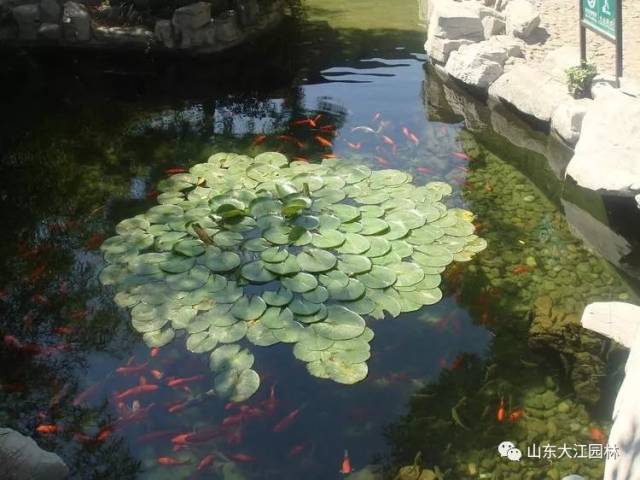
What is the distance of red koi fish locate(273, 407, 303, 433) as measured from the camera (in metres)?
3.42

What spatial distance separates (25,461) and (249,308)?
1497mm

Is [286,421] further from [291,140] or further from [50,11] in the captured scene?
[50,11]

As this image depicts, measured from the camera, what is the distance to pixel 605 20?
5648 millimetres

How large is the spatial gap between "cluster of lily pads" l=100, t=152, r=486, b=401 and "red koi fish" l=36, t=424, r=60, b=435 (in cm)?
71

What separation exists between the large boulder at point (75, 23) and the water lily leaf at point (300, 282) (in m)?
5.35

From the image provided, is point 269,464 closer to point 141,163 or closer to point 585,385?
point 585,385

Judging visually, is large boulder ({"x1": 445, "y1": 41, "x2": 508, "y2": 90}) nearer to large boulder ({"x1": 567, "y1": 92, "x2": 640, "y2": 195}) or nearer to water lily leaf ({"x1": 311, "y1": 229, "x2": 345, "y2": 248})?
large boulder ({"x1": 567, "y1": 92, "x2": 640, "y2": 195})

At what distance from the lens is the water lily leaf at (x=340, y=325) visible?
390 centimetres

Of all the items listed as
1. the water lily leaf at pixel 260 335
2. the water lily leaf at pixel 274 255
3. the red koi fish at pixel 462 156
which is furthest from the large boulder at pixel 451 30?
the water lily leaf at pixel 260 335

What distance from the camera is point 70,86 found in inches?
297

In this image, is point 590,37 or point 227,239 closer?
point 227,239

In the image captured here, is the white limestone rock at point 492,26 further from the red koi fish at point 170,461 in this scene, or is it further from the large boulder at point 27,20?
the red koi fish at point 170,461

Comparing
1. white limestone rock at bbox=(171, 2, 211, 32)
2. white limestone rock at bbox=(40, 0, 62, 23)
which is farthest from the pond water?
white limestone rock at bbox=(40, 0, 62, 23)

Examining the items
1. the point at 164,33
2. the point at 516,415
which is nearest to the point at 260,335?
the point at 516,415
